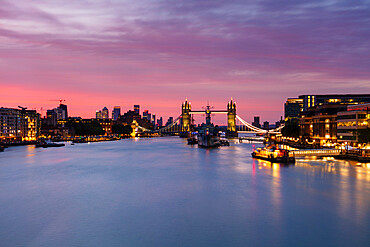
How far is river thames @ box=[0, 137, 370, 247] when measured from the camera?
65.1ft

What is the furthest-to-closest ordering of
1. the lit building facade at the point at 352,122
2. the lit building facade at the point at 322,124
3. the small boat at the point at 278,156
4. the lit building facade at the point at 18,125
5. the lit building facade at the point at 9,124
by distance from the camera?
the lit building facade at the point at 18,125, the lit building facade at the point at 9,124, the lit building facade at the point at 322,124, the lit building facade at the point at 352,122, the small boat at the point at 278,156

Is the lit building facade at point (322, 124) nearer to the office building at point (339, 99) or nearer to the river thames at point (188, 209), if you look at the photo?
the river thames at point (188, 209)

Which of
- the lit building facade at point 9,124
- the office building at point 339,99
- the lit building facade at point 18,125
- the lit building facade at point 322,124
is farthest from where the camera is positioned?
the office building at point 339,99

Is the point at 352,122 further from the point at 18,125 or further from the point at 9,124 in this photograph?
the point at 18,125

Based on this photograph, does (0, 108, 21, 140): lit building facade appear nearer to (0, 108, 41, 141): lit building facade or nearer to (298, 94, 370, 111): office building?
(0, 108, 41, 141): lit building facade

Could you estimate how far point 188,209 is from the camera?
2611cm

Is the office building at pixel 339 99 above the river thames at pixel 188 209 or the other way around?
above

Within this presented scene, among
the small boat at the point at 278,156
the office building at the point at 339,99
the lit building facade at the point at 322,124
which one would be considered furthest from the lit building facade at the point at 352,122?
the office building at the point at 339,99

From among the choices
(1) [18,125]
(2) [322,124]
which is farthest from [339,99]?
(1) [18,125]

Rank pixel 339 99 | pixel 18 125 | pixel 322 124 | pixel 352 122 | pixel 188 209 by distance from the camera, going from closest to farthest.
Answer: pixel 188 209, pixel 352 122, pixel 322 124, pixel 18 125, pixel 339 99

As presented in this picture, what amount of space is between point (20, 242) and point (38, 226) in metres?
2.88

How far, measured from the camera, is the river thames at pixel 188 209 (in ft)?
65.1

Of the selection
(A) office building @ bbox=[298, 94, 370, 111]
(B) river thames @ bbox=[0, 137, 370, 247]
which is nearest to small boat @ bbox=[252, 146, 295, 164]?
(B) river thames @ bbox=[0, 137, 370, 247]

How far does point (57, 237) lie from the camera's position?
19984mm
